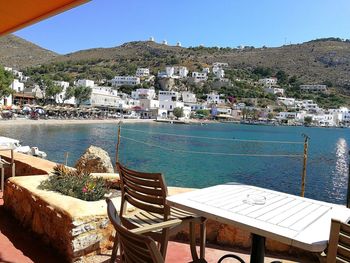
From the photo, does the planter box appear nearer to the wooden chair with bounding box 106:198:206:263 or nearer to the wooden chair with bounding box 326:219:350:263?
the wooden chair with bounding box 106:198:206:263

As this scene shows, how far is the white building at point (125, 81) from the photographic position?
121 metres

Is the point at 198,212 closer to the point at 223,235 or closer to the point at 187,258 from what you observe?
the point at 187,258

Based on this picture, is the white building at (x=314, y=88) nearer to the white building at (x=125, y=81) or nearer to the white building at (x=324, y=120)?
the white building at (x=324, y=120)

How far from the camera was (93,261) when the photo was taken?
2.90m

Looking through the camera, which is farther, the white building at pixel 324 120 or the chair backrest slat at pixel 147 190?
the white building at pixel 324 120

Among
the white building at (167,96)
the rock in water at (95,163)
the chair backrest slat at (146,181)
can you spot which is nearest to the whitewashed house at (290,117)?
the white building at (167,96)

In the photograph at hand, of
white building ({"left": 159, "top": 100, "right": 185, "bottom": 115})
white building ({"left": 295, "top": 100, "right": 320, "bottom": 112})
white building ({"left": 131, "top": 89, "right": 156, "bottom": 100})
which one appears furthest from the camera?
white building ({"left": 295, "top": 100, "right": 320, "bottom": 112})

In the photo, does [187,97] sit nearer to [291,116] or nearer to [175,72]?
[175,72]

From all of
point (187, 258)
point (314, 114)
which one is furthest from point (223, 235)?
point (314, 114)

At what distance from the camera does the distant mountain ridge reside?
12206 cm

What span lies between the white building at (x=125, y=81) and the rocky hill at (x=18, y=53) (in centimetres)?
3049

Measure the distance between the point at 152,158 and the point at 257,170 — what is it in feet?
25.0

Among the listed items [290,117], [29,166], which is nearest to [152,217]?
[29,166]

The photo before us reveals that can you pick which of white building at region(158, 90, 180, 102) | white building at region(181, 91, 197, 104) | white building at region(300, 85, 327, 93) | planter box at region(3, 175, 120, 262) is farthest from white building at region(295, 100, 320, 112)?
planter box at region(3, 175, 120, 262)
